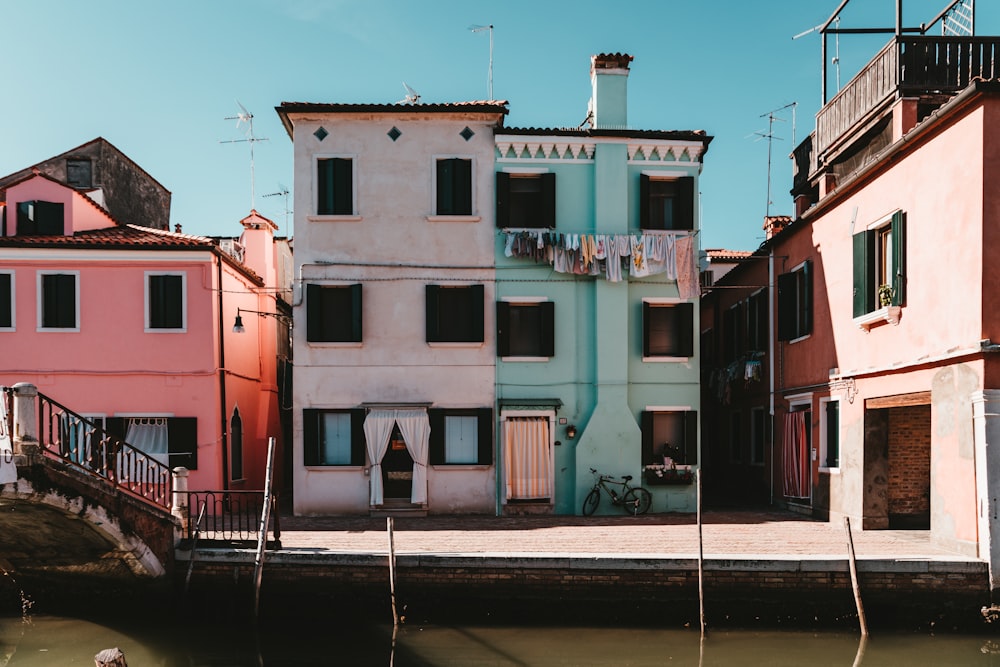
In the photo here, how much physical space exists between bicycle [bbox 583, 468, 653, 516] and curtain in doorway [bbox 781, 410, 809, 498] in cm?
304

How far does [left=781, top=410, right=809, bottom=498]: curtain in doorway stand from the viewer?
683 inches

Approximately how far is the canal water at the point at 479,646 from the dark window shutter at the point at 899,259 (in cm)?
511

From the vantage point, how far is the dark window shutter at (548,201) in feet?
59.0

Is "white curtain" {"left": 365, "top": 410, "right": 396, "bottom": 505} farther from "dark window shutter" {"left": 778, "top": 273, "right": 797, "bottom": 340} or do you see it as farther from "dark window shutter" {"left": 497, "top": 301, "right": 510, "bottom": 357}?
"dark window shutter" {"left": 778, "top": 273, "right": 797, "bottom": 340}

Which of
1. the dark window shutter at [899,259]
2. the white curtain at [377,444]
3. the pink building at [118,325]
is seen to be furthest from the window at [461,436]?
the dark window shutter at [899,259]

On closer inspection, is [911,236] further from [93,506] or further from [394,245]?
[93,506]

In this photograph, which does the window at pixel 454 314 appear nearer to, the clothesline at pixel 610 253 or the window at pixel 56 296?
the clothesline at pixel 610 253

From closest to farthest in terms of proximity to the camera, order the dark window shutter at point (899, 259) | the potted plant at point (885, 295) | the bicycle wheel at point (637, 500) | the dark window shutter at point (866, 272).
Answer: the dark window shutter at point (899, 259) < the potted plant at point (885, 295) < the dark window shutter at point (866, 272) < the bicycle wheel at point (637, 500)

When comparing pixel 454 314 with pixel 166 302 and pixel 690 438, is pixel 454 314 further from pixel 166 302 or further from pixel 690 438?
pixel 166 302

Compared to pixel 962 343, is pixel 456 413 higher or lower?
lower

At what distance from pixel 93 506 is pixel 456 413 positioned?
25.2ft

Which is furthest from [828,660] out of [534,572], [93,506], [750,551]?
[93,506]

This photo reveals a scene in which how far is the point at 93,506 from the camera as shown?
12.1 metres

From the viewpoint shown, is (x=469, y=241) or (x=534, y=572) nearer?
(x=534, y=572)
